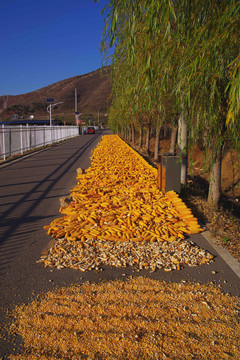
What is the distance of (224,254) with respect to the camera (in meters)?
4.48

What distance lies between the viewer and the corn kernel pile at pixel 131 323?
245 centimetres

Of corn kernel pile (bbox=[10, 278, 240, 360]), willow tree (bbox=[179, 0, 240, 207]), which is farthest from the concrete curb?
willow tree (bbox=[179, 0, 240, 207])

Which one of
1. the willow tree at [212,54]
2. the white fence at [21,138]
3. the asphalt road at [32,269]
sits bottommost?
the asphalt road at [32,269]

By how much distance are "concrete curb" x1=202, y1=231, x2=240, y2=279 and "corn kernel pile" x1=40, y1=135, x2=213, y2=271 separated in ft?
0.69

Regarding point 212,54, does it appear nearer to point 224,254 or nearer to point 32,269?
point 224,254

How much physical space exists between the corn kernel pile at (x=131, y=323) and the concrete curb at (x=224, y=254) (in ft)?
2.38

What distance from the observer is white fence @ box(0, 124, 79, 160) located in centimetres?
1693

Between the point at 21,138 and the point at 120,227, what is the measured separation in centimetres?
1726

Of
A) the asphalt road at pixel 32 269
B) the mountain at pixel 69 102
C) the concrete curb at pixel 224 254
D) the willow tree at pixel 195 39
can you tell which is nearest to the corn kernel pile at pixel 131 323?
the asphalt road at pixel 32 269

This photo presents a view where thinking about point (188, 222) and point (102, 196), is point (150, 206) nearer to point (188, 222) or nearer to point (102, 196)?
point (188, 222)

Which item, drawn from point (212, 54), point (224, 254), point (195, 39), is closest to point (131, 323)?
point (224, 254)

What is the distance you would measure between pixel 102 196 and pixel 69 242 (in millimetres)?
2793

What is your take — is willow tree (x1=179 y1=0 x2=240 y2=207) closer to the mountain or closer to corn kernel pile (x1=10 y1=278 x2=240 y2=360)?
corn kernel pile (x1=10 y1=278 x2=240 y2=360)

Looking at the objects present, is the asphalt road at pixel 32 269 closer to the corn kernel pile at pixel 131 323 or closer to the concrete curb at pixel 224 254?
the concrete curb at pixel 224 254
